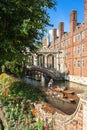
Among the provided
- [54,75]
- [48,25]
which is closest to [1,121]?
[48,25]

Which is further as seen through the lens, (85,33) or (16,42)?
(85,33)

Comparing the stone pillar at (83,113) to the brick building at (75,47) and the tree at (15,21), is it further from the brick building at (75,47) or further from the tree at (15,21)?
the brick building at (75,47)

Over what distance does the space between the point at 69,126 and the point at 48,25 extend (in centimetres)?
795

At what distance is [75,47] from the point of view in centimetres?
5025

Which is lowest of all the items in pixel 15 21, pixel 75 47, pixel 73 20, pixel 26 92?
pixel 26 92

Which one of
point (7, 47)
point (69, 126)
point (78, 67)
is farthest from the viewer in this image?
point (78, 67)

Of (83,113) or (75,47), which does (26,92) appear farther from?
(75,47)

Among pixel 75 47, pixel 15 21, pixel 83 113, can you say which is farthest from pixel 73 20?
pixel 83 113

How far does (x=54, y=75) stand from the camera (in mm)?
53031

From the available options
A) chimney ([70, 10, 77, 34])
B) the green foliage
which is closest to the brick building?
chimney ([70, 10, 77, 34])

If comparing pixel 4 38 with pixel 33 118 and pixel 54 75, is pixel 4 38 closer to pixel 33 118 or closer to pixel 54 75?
pixel 33 118

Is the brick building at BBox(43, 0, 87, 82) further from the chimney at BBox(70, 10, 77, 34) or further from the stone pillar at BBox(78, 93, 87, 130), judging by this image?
the stone pillar at BBox(78, 93, 87, 130)

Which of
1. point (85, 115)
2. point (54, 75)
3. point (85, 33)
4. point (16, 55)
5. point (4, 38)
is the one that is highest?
point (85, 33)

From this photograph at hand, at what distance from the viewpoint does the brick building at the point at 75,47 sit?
1770 inches
